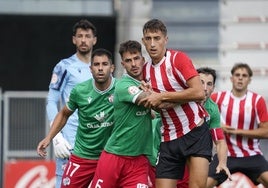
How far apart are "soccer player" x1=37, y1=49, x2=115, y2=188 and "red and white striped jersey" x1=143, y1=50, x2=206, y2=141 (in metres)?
0.61

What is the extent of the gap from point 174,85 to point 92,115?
1072 mm

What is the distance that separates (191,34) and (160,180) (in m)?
7.81

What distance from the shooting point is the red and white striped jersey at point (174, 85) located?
27.2 feet

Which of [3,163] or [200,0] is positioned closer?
[3,163]

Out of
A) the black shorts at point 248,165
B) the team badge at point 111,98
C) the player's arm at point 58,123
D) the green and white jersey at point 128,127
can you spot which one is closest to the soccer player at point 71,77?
the player's arm at point 58,123

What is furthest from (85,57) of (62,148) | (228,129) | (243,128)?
(243,128)

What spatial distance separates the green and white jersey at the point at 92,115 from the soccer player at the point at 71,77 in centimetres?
49

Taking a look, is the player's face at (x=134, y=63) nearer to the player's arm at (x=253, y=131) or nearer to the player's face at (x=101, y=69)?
the player's face at (x=101, y=69)

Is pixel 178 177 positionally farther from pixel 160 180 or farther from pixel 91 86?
pixel 91 86

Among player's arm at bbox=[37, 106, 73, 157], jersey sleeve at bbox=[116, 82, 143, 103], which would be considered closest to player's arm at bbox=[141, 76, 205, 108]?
jersey sleeve at bbox=[116, 82, 143, 103]

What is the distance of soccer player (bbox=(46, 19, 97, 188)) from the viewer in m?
9.85

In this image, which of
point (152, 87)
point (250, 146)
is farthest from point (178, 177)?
point (250, 146)

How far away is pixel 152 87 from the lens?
8461 millimetres

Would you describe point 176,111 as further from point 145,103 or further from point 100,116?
point 100,116
